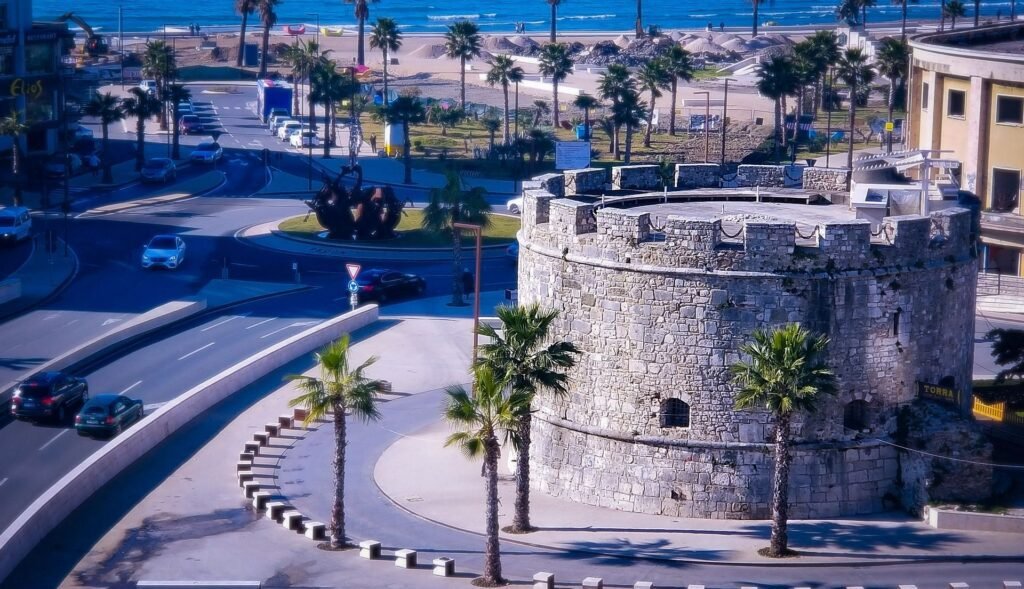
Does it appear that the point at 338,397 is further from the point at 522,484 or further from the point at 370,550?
the point at 522,484

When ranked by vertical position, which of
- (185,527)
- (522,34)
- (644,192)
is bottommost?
(185,527)

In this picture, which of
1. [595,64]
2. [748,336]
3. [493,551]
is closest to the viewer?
[493,551]

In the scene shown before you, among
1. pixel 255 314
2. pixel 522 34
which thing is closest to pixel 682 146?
pixel 255 314

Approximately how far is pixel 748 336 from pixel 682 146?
237 ft

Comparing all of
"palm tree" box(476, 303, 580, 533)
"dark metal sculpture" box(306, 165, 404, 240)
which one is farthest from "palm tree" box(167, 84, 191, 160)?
"palm tree" box(476, 303, 580, 533)

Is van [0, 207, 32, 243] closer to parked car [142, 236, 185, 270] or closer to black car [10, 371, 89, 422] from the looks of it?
parked car [142, 236, 185, 270]

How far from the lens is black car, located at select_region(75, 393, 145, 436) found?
4625 centimetres

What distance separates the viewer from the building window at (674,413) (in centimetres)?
3781

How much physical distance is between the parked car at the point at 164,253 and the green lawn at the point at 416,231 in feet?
27.7

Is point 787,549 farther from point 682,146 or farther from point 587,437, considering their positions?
point 682,146

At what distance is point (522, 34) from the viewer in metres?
193

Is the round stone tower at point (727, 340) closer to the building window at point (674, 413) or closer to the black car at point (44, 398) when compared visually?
the building window at point (674, 413)

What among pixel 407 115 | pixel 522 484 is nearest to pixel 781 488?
pixel 522 484

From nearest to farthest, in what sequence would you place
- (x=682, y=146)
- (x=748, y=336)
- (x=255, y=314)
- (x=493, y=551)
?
(x=493, y=551) → (x=748, y=336) → (x=255, y=314) → (x=682, y=146)
